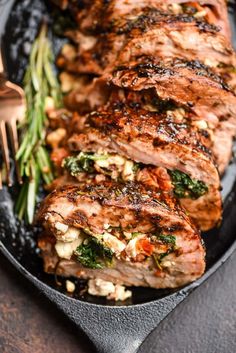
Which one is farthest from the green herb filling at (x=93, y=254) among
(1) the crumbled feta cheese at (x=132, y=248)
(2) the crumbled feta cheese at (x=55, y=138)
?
(2) the crumbled feta cheese at (x=55, y=138)

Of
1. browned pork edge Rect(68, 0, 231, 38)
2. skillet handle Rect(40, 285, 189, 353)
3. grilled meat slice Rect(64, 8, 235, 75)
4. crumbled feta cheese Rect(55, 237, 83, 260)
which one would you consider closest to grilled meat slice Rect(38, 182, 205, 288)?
crumbled feta cheese Rect(55, 237, 83, 260)

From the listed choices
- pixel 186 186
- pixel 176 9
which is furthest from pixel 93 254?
pixel 176 9

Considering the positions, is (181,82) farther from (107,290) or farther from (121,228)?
(107,290)

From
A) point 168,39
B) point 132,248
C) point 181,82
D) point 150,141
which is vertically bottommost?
point 132,248

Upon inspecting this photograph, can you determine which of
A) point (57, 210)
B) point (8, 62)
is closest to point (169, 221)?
point (57, 210)

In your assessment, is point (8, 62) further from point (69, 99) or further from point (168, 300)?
point (168, 300)
